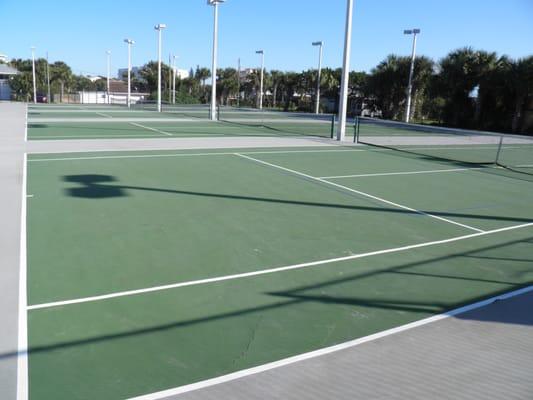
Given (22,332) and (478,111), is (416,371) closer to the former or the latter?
(22,332)

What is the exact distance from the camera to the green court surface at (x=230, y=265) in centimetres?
457

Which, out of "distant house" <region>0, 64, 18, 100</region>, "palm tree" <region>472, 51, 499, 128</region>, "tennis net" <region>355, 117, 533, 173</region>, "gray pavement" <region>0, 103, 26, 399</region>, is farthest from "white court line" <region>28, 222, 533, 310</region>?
"distant house" <region>0, 64, 18, 100</region>

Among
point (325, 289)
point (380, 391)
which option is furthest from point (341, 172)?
point (380, 391)

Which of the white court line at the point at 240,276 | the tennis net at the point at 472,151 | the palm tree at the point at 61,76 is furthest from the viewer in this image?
the palm tree at the point at 61,76

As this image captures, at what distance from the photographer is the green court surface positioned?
180 inches

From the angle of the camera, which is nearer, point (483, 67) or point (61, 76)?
point (483, 67)

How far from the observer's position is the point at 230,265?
6887 millimetres

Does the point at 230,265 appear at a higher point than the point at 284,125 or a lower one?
lower

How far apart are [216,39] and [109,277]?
30639 millimetres

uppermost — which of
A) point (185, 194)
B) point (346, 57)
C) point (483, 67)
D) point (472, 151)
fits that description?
point (483, 67)

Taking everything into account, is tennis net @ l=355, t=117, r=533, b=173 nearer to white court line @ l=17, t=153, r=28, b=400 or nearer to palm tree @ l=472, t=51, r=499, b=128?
palm tree @ l=472, t=51, r=499, b=128

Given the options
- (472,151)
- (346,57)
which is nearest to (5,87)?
(346,57)

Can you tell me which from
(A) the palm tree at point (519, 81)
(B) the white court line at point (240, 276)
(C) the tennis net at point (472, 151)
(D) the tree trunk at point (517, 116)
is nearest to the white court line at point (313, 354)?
(B) the white court line at point (240, 276)

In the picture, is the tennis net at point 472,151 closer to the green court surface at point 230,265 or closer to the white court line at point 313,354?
the green court surface at point 230,265
